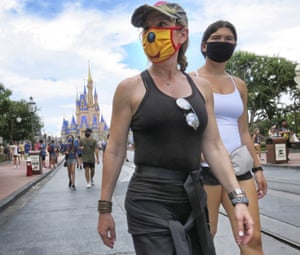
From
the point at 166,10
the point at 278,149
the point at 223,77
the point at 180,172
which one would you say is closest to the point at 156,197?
the point at 180,172

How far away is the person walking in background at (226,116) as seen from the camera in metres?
3.08

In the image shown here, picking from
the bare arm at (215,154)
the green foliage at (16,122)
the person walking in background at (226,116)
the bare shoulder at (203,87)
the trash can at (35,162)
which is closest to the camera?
the bare arm at (215,154)

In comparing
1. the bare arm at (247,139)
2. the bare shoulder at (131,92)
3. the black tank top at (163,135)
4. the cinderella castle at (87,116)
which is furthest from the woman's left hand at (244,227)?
the cinderella castle at (87,116)

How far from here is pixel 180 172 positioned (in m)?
2.28

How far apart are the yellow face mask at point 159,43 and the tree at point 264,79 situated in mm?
52393

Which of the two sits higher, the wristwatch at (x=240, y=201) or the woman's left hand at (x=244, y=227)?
the wristwatch at (x=240, y=201)

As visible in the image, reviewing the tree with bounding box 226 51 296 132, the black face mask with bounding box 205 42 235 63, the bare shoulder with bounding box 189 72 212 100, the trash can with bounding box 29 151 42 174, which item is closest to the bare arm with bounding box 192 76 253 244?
the bare shoulder with bounding box 189 72 212 100

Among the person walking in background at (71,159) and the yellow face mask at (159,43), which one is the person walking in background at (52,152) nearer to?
the person walking in background at (71,159)

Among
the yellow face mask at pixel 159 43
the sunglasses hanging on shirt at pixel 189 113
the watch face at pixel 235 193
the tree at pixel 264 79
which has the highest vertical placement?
the tree at pixel 264 79

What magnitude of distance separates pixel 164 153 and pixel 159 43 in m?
0.59

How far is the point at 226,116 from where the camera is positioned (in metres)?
3.20

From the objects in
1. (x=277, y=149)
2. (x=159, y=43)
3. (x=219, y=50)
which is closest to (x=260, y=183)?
(x=219, y=50)

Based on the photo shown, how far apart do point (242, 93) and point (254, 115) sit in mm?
55057

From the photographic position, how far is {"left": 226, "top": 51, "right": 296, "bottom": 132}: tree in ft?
176
